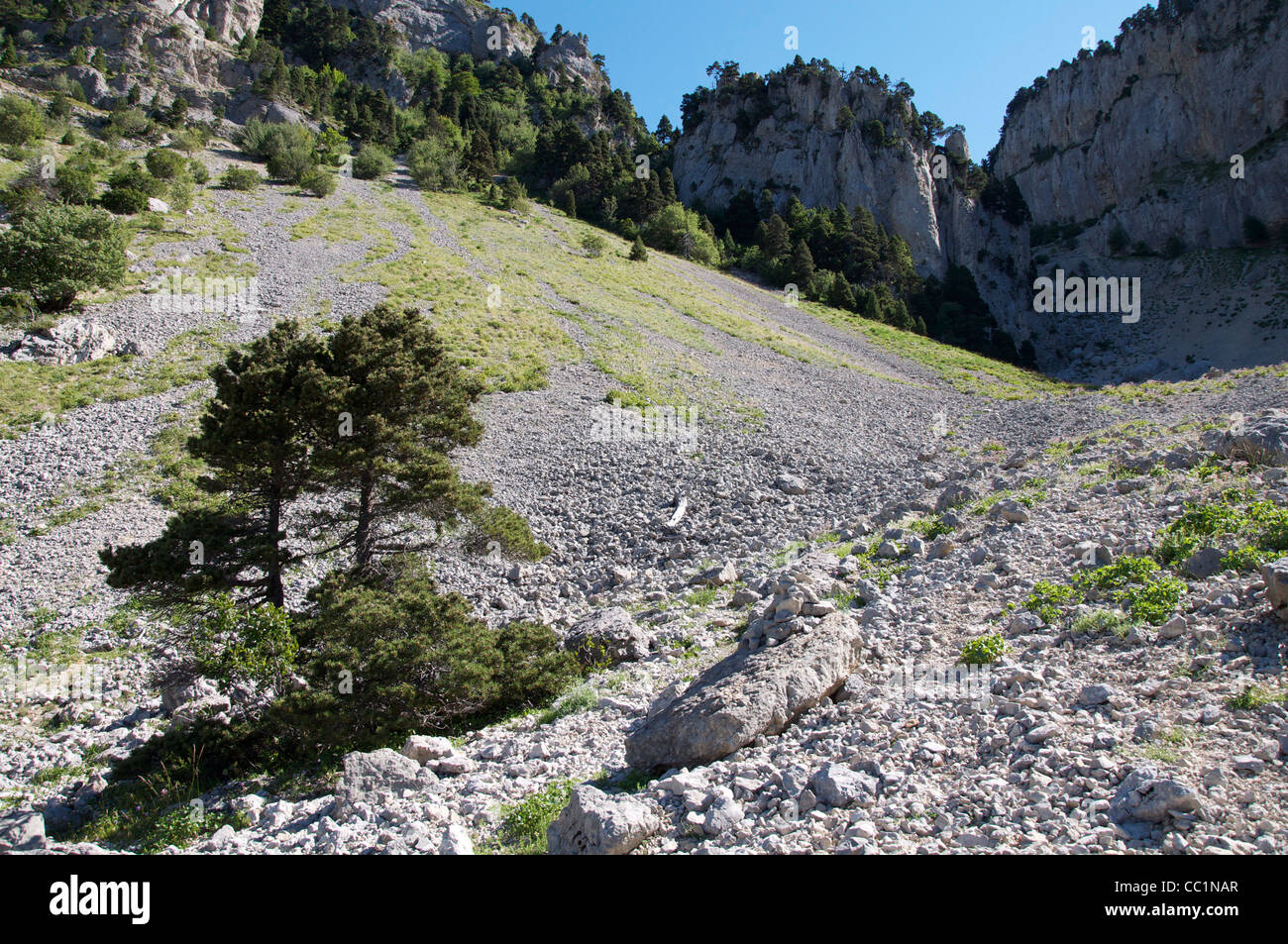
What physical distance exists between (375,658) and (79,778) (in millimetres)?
4348

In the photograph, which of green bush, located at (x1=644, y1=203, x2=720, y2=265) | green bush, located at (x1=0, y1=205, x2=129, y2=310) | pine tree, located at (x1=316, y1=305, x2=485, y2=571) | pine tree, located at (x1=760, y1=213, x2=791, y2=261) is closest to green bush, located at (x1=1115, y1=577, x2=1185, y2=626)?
pine tree, located at (x1=316, y1=305, x2=485, y2=571)

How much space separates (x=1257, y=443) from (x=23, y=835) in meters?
17.3

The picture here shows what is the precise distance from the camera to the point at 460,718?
28.9ft

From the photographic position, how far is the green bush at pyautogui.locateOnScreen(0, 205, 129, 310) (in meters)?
25.5

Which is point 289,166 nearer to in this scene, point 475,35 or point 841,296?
point 841,296

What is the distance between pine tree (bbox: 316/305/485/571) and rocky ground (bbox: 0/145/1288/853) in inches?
116

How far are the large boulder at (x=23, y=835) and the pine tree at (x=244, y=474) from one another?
10.3 feet

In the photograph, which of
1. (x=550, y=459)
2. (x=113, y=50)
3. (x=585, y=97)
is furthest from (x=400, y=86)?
(x=550, y=459)

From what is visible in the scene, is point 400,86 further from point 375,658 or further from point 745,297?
point 375,658

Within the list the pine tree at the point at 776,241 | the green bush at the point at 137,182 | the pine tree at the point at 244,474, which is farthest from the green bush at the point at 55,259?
the pine tree at the point at 776,241

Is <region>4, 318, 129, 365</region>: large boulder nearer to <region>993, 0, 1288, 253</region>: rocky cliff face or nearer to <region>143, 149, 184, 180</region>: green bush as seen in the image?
<region>143, 149, 184, 180</region>: green bush

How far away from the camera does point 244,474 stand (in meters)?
10.1

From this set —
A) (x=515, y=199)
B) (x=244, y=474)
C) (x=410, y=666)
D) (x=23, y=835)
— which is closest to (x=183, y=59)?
(x=515, y=199)

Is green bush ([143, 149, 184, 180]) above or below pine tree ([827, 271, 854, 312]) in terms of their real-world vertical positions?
→ above
